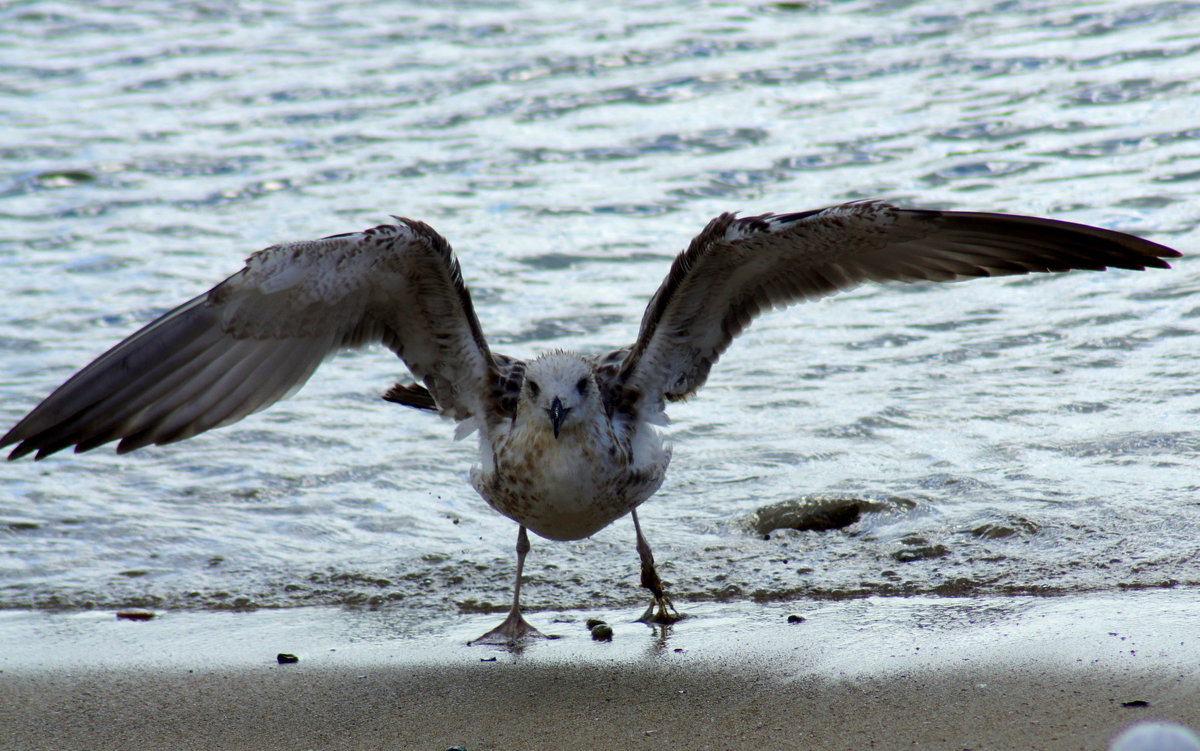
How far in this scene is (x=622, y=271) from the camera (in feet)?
32.7

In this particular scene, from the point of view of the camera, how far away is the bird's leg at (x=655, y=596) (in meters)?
5.29

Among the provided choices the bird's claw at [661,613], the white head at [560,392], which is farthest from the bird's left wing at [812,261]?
the bird's claw at [661,613]

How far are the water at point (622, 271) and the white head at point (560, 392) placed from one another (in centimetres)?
86

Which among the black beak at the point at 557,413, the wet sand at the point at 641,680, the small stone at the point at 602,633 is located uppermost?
the black beak at the point at 557,413

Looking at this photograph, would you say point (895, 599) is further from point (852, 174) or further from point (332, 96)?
point (332, 96)

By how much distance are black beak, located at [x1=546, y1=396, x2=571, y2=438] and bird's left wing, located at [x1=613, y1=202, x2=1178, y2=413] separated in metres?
0.70

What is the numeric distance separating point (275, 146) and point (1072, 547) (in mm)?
10268

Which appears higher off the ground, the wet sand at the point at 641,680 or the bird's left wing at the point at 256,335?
the bird's left wing at the point at 256,335

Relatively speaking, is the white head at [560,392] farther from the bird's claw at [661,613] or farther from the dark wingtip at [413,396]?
the dark wingtip at [413,396]

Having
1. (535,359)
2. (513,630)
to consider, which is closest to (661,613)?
(513,630)

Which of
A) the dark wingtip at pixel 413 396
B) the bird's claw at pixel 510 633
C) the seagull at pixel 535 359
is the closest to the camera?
the bird's claw at pixel 510 633

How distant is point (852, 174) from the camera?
11.5 meters

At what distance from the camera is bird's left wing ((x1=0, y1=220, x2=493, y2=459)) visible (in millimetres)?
5238

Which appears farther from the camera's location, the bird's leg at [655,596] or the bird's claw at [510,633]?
the bird's leg at [655,596]
